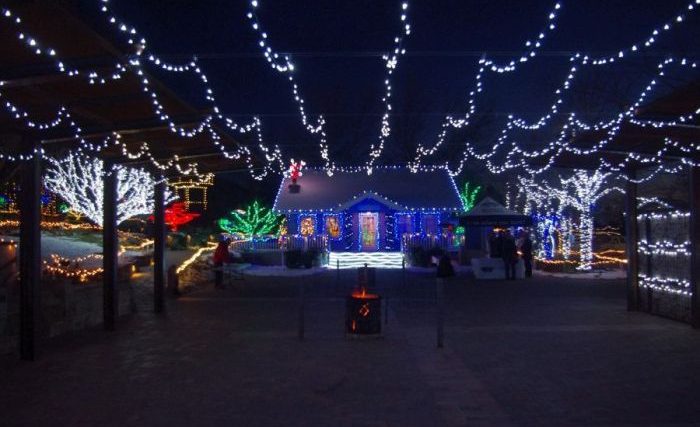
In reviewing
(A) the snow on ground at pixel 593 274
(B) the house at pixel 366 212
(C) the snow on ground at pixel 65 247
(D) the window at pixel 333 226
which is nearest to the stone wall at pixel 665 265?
(A) the snow on ground at pixel 593 274

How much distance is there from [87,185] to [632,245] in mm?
24368

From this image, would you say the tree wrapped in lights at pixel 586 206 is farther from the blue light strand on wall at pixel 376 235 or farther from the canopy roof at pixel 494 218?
the blue light strand on wall at pixel 376 235

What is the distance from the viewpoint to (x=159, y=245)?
616 inches

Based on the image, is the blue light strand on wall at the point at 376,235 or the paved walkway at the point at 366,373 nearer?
the paved walkway at the point at 366,373

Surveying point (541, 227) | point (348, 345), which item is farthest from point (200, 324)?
point (541, 227)

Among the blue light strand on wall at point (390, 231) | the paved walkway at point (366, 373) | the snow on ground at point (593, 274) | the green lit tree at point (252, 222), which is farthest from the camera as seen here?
the green lit tree at point (252, 222)

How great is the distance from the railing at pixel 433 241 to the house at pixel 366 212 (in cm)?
225

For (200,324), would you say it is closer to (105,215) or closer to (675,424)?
(105,215)

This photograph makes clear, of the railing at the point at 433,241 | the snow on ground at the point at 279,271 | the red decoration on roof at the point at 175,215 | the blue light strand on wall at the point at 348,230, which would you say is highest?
the red decoration on roof at the point at 175,215

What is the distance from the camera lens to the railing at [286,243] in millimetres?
32938

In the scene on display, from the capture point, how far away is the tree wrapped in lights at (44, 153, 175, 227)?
31.1 m

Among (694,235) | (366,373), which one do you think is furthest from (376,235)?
(366,373)

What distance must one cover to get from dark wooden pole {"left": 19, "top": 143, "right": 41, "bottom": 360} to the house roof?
26344 millimetres

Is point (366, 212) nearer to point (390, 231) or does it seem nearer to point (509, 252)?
point (390, 231)
